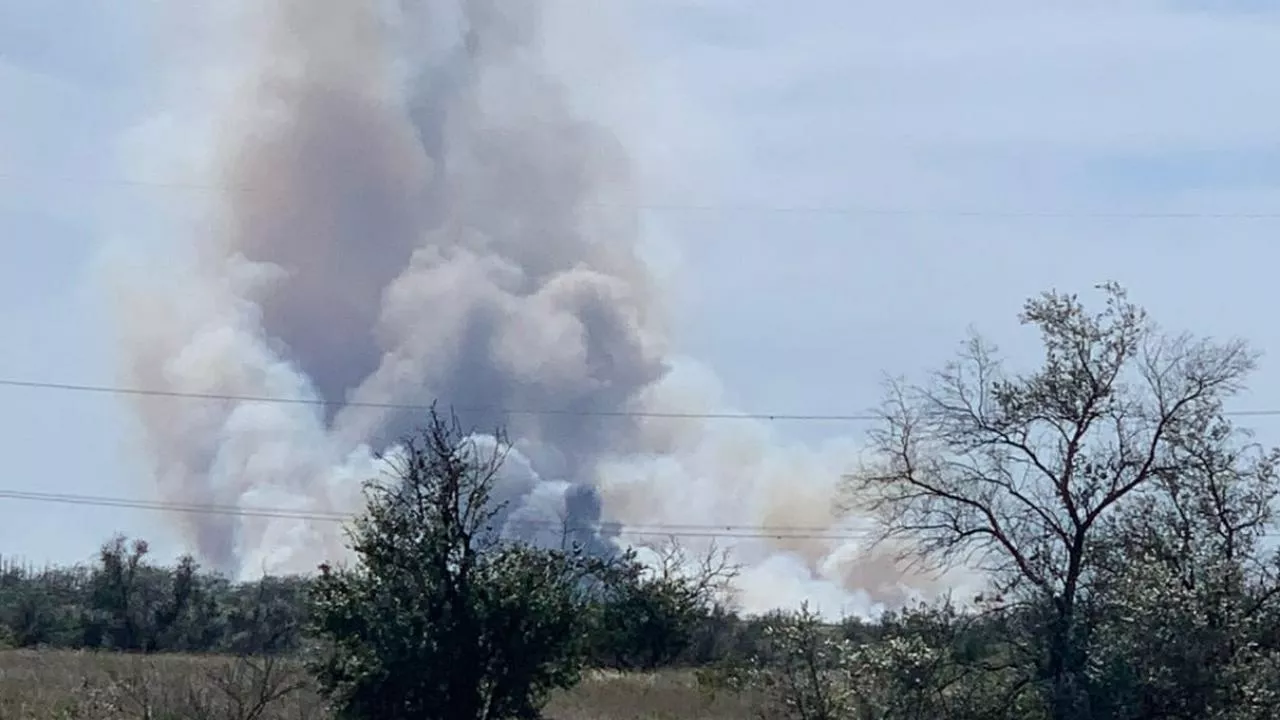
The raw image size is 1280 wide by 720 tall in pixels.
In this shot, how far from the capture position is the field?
22.5m

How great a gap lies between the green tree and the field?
99cm

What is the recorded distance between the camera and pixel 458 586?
23312 millimetres

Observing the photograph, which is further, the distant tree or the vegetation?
the distant tree

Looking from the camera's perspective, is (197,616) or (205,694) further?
(197,616)

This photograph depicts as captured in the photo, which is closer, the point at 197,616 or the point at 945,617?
the point at 945,617

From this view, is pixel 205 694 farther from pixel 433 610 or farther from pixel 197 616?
pixel 197 616

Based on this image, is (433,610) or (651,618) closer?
(433,610)

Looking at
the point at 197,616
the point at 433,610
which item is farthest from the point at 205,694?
the point at 197,616

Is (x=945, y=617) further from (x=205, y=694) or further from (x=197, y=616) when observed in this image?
(x=197, y=616)

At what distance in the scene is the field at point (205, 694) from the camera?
22.5m

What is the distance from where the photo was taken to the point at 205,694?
25031 mm

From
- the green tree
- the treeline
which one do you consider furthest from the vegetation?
the treeline

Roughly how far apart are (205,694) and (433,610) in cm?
434

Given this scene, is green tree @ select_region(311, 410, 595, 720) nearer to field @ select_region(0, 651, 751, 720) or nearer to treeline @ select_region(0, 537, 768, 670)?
field @ select_region(0, 651, 751, 720)
